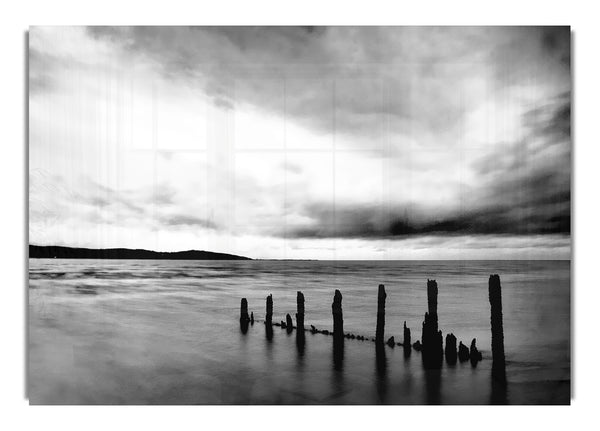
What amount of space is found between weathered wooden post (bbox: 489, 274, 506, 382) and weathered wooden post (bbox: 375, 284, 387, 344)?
0.78 meters

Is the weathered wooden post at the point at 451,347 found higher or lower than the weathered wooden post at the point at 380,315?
lower

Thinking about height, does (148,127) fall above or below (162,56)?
below

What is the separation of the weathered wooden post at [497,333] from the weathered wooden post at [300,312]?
4.55ft

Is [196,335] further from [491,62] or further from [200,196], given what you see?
[491,62]

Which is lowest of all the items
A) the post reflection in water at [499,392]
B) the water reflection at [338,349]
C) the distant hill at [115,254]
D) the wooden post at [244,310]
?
the post reflection in water at [499,392]

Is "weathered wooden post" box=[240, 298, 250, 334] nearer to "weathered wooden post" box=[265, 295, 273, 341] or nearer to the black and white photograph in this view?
the black and white photograph

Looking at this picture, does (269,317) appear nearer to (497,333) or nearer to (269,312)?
(269,312)

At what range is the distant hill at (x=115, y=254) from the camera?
10.1 feet

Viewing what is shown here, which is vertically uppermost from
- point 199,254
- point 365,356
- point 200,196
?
point 200,196

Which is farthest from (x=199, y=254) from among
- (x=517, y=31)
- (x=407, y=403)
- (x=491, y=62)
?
(x=517, y=31)

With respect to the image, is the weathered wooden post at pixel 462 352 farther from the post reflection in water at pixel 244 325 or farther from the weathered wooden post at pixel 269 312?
the post reflection in water at pixel 244 325

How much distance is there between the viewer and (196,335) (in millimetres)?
3141

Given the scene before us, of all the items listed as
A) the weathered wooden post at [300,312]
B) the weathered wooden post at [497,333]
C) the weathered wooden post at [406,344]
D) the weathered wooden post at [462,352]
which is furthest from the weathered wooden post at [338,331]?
the weathered wooden post at [497,333]

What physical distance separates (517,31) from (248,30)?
1.98 meters
